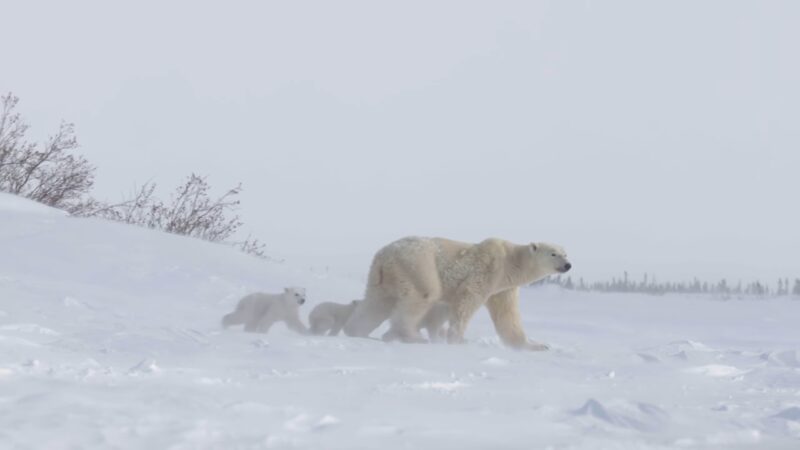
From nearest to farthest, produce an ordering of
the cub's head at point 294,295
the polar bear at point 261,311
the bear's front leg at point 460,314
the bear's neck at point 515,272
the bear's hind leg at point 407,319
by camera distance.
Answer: the bear's hind leg at point 407,319 < the bear's front leg at point 460,314 < the bear's neck at point 515,272 < the polar bear at point 261,311 < the cub's head at point 294,295

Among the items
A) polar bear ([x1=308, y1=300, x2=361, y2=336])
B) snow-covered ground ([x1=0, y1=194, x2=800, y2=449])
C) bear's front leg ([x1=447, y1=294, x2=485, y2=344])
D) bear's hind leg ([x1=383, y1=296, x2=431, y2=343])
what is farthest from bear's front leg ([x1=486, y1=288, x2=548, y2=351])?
polar bear ([x1=308, y1=300, x2=361, y2=336])

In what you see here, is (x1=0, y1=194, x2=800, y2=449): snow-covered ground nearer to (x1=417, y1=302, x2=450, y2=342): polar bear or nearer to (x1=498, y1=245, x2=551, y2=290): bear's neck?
(x1=417, y1=302, x2=450, y2=342): polar bear

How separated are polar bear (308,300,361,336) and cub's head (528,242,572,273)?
1.51 m

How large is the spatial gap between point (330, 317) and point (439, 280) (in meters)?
1.02

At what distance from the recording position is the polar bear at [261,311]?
8.37 m

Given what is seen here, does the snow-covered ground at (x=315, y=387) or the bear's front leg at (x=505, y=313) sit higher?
the bear's front leg at (x=505, y=313)

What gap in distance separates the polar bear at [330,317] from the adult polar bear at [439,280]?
23 cm

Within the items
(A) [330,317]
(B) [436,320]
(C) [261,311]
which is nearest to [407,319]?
(B) [436,320]

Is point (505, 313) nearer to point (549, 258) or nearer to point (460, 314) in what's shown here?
point (549, 258)

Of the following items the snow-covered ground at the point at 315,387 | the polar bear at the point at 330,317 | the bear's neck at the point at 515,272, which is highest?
the bear's neck at the point at 515,272

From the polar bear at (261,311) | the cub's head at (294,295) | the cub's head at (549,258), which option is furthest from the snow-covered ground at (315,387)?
the cub's head at (549,258)

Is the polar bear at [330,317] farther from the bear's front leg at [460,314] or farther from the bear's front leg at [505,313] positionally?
the bear's front leg at [505,313]

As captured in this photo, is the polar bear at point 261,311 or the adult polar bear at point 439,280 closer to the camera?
the adult polar bear at point 439,280

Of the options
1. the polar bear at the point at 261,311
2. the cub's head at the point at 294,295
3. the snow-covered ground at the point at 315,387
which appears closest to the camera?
the snow-covered ground at the point at 315,387
